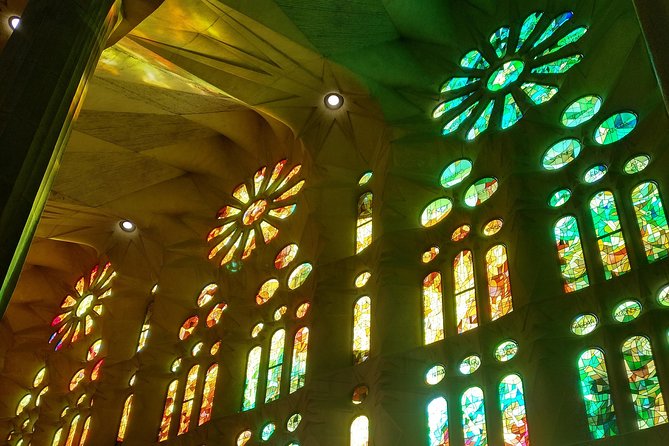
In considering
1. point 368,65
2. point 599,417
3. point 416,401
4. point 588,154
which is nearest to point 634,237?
point 588,154

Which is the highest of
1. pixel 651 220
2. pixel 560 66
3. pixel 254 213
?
pixel 254 213

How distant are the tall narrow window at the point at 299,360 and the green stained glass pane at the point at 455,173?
13.1 ft

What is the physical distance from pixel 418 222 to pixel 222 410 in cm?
551

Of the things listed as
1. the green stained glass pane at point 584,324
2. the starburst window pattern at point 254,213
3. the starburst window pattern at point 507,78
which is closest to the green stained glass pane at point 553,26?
the starburst window pattern at point 507,78

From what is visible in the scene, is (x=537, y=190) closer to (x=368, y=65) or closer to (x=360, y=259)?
(x=360, y=259)

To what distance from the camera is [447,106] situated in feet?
55.7

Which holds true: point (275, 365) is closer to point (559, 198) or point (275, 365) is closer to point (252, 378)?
point (252, 378)

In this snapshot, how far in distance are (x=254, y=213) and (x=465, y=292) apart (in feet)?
25.0

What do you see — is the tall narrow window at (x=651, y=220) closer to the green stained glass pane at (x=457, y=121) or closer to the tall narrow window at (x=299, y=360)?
the green stained glass pane at (x=457, y=121)

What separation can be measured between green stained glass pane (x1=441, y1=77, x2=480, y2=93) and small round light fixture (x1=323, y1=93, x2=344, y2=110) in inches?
87.2

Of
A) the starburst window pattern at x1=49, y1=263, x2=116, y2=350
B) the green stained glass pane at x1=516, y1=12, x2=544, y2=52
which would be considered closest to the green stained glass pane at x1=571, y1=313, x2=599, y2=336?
the green stained glass pane at x1=516, y1=12, x2=544, y2=52

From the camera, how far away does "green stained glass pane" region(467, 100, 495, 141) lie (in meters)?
15.8

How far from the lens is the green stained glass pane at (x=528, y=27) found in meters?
16.4

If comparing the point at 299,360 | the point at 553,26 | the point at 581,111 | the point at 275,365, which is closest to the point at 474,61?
the point at 553,26
